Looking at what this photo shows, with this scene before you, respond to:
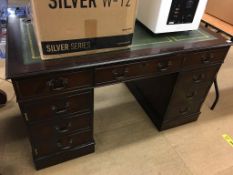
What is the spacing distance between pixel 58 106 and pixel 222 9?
7.58 feet

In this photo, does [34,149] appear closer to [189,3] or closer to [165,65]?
[165,65]

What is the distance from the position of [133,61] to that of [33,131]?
2.11 ft

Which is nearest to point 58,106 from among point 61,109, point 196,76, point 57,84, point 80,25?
point 61,109

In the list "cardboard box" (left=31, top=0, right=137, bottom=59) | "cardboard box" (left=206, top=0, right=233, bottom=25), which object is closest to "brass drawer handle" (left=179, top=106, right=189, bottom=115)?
"cardboard box" (left=31, top=0, right=137, bottom=59)

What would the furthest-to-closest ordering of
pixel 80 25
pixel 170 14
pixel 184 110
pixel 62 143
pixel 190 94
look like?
pixel 184 110
pixel 190 94
pixel 62 143
pixel 170 14
pixel 80 25

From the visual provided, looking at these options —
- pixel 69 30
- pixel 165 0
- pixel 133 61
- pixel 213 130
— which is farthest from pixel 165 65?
pixel 213 130

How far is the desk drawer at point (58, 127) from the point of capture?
1105 millimetres

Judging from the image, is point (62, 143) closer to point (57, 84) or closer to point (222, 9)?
point (57, 84)

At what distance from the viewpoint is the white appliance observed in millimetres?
1125

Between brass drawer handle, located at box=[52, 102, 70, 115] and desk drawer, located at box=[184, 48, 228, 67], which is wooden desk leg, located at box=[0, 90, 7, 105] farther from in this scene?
desk drawer, located at box=[184, 48, 228, 67]

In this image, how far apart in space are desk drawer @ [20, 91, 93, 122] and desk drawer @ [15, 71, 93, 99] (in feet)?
0.16

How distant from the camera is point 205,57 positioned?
1.28 meters

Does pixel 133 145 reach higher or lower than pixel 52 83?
lower

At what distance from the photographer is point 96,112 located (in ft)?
5.78
